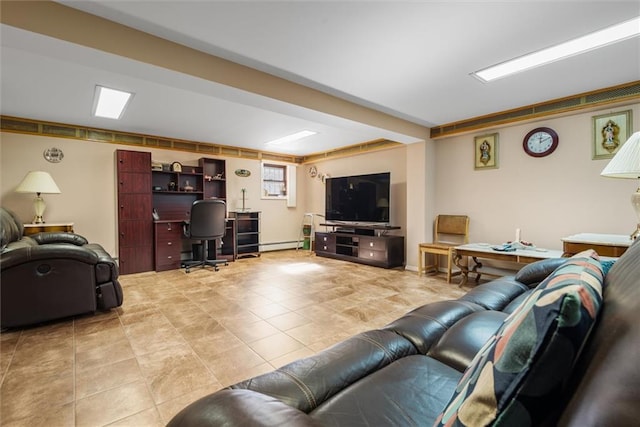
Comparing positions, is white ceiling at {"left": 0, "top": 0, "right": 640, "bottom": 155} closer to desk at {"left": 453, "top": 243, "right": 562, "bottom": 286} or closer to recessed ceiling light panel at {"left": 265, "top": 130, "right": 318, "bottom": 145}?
recessed ceiling light panel at {"left": 265, "top": 130, "right": 318, "bottom": 145}

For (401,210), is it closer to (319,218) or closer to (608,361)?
(319,218)

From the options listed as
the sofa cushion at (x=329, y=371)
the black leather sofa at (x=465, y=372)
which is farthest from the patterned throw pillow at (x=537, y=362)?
the sofa cushion at (x=329, y=371)

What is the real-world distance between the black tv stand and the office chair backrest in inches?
90.5

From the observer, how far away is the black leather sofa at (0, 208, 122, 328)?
99.1 inches

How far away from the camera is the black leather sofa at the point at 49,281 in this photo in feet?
8.26

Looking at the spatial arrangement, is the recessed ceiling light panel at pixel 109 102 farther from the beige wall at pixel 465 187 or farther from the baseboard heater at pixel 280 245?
the baseboard heater at pixel 280 245

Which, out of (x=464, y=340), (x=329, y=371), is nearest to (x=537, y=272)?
(x=464, y=340)

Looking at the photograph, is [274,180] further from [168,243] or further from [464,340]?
[464,340]

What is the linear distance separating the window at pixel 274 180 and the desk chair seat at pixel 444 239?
3.99 metres

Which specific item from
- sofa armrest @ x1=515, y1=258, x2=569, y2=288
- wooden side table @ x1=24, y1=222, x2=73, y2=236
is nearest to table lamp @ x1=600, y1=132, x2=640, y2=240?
sofa armrest @ x1=515, y1=258, x2=569, y2=288

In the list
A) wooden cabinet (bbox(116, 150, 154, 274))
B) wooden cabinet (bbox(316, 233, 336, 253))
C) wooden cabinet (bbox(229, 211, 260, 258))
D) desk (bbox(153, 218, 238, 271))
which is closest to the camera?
wooden cabinet (bbox(116, 150, 154, 274))

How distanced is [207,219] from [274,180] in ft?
8.73

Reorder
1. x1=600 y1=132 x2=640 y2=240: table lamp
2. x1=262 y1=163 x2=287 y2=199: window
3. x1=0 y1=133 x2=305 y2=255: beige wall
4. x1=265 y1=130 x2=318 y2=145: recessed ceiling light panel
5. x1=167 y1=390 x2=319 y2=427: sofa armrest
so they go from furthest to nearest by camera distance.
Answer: x1=262 y1=163 x2=287 y2=199: window < x1=265 y1=130 x2=318 y2=145: recessed ceiling light panel < x1=0 y1=133 x2=305 y2=255: beige wall < x1=600 y1=132 x2=640 y2=240: table lamp < x1=167 y1=390 x2=319 y2=427: sofa armrest

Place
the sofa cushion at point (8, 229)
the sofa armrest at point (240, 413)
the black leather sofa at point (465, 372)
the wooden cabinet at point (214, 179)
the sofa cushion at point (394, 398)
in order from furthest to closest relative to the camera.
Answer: the wooden cabinet at point (214, 179)
the sofa cushion at point (8, 229)
the sofa cushion at point (394, 398)
the sofa armrest at point (240, 413)
the black leather sofa at point (465, 372)
